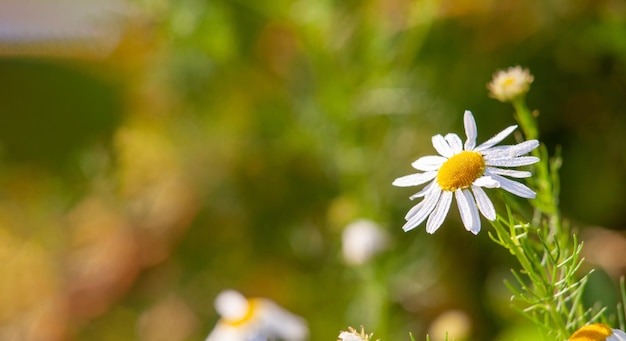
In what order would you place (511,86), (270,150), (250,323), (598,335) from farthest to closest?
(270,150), (250,323), (511,86), (598,335)

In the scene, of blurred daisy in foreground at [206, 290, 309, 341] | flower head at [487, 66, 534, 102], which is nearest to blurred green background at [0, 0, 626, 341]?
blurred daisy in foreground at [206, 290, 309, 341]

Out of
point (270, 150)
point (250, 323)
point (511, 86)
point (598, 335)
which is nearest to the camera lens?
point (598, 335)

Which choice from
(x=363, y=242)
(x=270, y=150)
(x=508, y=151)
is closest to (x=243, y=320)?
(x=363, y=242)


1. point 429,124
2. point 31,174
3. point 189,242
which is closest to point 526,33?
point 429,124

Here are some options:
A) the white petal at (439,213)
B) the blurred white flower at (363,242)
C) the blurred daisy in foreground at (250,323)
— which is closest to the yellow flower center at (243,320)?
the blurred daisy in foreground at (250,323)

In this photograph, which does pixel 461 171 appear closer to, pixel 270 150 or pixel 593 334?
pixel 593 334

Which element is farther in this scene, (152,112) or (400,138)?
(152,112)

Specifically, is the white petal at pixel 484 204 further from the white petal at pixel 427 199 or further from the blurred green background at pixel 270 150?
the blurred green background at pixel 270 150

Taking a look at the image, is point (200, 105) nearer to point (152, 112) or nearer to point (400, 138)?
point (152, 112)
